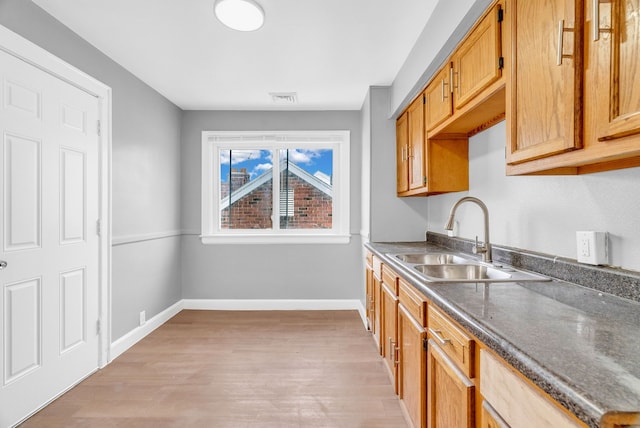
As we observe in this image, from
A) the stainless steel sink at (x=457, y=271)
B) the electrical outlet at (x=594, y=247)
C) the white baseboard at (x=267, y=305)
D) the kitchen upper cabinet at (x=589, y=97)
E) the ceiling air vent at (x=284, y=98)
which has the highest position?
the ceiling air vent at (x=284, y=98)

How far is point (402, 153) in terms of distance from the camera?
311cm

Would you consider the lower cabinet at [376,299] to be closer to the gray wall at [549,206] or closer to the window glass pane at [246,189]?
the gray wall at [549,206]

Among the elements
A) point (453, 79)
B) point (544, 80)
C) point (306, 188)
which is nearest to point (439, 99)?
point (453, 79)

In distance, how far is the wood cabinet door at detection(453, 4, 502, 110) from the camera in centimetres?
143

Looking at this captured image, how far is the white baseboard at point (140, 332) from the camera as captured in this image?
9.07ft

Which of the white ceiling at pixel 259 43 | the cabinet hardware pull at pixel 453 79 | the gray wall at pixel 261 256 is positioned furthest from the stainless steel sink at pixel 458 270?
the gray wall at pixel 261 256

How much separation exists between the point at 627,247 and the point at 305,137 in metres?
3.37

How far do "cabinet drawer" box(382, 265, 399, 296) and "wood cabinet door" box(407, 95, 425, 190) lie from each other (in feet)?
2.38

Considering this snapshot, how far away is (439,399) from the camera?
130 cm

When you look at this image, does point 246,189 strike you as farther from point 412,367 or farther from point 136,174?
point 412,367

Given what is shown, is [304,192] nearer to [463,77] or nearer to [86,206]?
[86,206]

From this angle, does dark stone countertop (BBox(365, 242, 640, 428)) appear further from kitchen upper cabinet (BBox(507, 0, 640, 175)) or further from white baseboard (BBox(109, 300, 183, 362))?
white baseboard (BBox(109, 300, 183, 362))

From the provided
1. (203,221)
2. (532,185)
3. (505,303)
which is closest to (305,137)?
(203,221)

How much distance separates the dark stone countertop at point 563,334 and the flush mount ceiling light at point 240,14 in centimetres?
184
